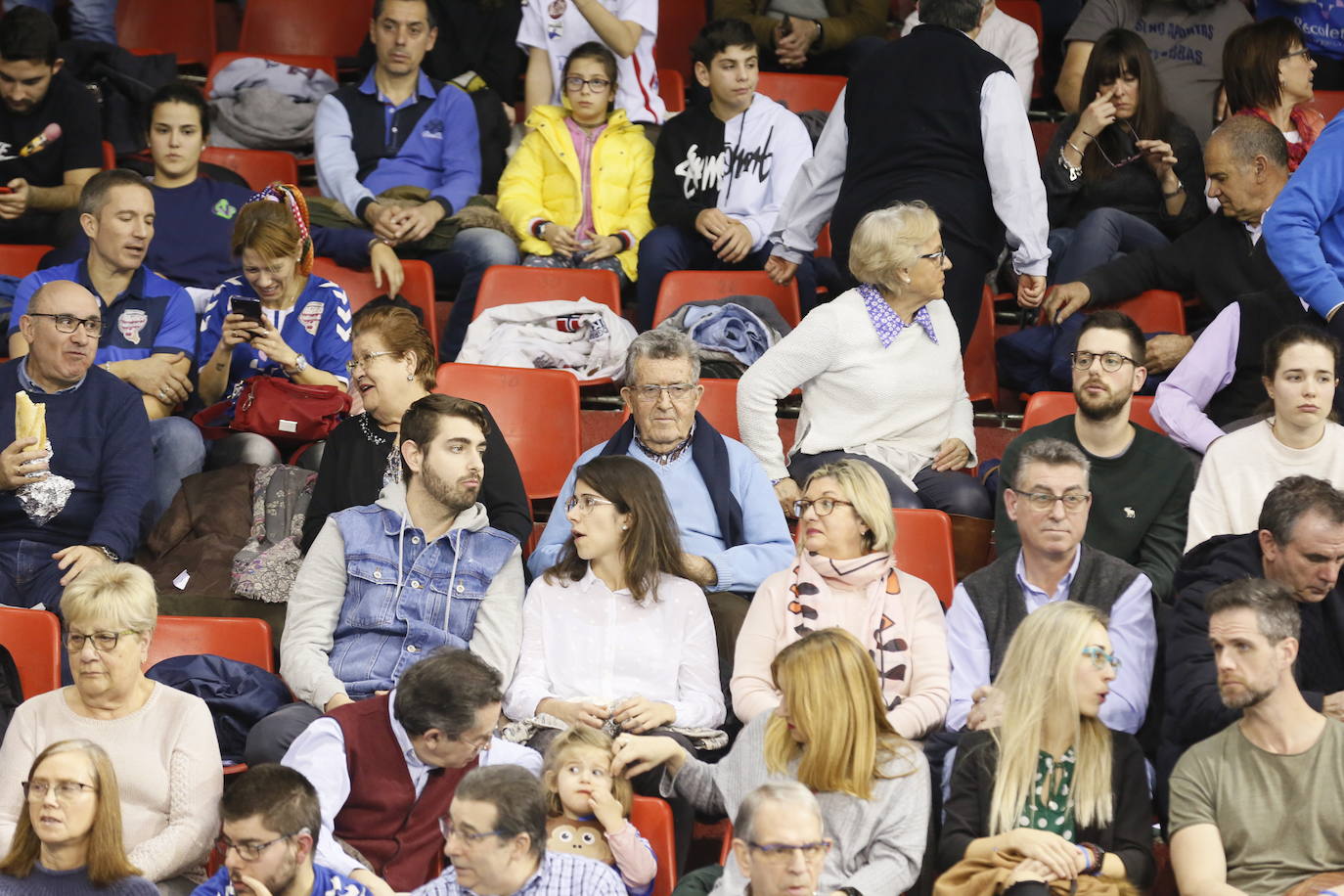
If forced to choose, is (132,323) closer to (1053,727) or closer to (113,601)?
(113,601)

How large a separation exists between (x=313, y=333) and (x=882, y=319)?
1.52 m

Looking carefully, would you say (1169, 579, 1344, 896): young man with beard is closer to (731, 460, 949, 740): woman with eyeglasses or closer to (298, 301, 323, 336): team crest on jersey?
(731, 460, 949, 740): woman with eyeglasses

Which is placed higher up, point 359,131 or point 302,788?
point 359,131

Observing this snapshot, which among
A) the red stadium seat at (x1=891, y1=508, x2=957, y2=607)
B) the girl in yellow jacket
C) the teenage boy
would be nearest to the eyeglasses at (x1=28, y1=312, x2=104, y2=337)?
the girl in yellow jacket

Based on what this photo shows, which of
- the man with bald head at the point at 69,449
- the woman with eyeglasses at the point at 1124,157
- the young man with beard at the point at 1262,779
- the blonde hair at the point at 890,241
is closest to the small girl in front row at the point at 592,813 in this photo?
the young man with beard at the point at 1262,779

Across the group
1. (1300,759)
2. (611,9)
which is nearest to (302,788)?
(1300,759)

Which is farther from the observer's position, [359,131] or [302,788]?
[359,131]

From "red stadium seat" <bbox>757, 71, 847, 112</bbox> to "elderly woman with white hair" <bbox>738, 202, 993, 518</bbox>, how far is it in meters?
1.94

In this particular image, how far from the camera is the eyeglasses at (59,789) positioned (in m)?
3.16

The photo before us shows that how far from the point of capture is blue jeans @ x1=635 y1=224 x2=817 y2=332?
5.46 m

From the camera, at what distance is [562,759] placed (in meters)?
3.38

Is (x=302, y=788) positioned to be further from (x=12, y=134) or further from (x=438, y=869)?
(x=12, y=134)

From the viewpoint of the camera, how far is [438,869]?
3461mm

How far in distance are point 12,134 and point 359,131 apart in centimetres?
109
